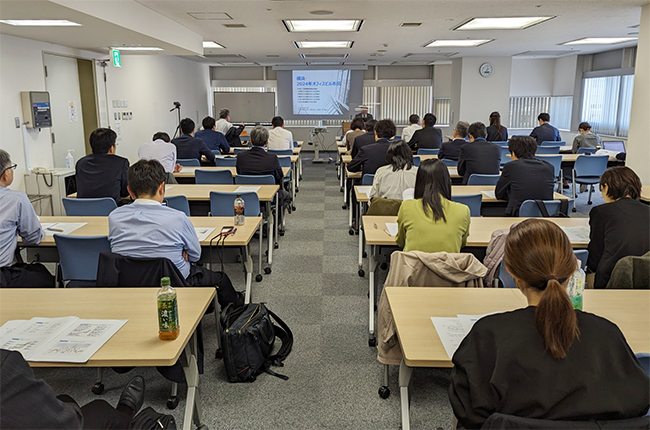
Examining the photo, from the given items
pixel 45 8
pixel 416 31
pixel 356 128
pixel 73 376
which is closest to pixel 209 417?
pixel 73 376

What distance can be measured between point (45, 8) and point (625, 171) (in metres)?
4.60

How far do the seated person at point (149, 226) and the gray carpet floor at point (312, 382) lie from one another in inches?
30.3

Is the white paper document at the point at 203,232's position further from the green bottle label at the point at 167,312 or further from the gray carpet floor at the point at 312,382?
the green bottle label at the point at 167,312

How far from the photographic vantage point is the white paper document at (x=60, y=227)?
3.47m

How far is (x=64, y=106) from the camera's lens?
24.0 ft

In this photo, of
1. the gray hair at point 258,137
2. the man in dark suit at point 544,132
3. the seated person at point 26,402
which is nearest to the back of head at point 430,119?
the man in dark suit at point 544,132

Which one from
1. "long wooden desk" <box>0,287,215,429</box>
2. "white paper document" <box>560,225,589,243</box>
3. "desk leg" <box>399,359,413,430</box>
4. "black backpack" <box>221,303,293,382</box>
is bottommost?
"black backpack" <box>221,303,293,382</box>

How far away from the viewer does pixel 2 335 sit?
6.20 feet

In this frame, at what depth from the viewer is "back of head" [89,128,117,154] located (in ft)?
14.7

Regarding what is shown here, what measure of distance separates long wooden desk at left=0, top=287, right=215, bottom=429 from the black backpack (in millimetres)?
482

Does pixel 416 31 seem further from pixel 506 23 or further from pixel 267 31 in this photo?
pixel 267 31

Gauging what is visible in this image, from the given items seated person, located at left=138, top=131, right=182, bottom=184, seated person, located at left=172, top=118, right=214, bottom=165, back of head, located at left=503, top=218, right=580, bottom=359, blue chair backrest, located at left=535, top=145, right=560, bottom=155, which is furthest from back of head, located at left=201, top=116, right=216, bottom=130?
back of head, located at left=503, top=218, right=580, bottom=359

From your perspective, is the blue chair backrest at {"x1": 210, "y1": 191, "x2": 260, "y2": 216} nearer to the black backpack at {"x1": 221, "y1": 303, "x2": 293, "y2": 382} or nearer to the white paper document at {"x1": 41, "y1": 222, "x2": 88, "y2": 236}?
the white paper document at {"x1": 41, "y1": 222, "x2": 88, "y2": 236}

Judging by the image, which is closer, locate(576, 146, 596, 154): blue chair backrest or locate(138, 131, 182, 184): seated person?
locate(138, 131, 182, 184): seated person
